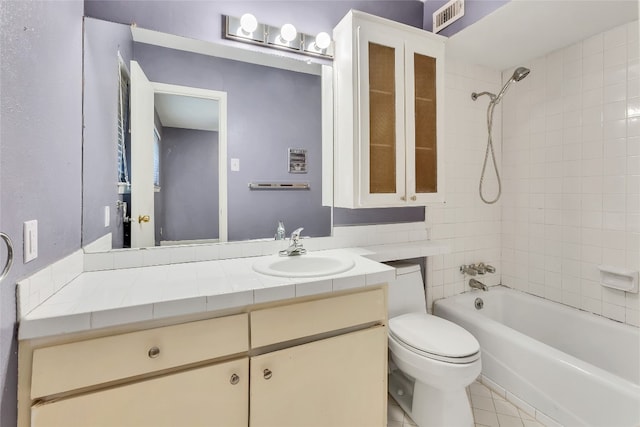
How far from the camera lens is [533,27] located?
5.67 feet

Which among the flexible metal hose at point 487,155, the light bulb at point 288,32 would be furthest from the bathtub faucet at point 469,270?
the light bulb at point 288,32

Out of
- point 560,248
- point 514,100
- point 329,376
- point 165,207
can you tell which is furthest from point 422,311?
point 514,100

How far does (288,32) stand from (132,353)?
1.61m

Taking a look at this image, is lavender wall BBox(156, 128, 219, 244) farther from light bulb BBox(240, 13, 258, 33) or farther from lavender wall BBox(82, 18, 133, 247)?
light bulb BBox(240, 13, 258, 33)

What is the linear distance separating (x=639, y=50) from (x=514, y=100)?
27.6 inches

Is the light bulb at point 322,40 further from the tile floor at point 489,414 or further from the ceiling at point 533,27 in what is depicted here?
the tile floor at point 489,414

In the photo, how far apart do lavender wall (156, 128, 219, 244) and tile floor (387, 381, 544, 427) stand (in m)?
1.35

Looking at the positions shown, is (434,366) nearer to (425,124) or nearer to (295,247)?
(295,247)

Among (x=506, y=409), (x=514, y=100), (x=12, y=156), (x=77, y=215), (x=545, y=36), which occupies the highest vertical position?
(x=545, y=36)

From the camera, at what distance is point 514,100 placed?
2285mm

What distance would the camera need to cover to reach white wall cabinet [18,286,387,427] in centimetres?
83

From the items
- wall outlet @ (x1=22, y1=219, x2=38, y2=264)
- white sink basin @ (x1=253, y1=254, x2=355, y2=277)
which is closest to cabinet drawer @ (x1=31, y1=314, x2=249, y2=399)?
wall outlet @ (x1=22, y1=219, x2=38, y2=264)

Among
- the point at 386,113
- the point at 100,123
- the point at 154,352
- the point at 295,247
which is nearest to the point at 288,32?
the point at 386,113

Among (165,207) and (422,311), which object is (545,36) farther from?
(165,207)
